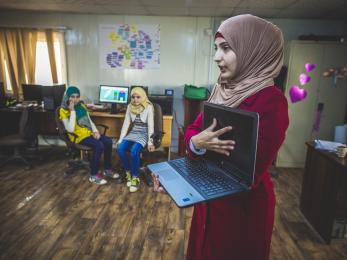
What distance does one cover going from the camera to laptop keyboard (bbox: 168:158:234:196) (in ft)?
→ 2.55

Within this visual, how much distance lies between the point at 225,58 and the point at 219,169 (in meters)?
0.38

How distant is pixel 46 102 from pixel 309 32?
172 inches

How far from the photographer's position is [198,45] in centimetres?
431

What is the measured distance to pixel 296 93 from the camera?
370 centimetres

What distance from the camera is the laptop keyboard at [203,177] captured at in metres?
0.78

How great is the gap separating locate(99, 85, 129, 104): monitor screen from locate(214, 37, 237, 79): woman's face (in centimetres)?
328

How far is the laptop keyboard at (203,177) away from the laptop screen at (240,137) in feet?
0.14

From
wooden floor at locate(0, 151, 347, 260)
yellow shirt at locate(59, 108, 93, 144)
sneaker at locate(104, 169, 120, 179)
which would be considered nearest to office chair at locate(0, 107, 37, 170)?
wooden floor at locate(0, 151, 347, 260)

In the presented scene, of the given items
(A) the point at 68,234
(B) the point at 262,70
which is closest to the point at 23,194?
(A) the point at 68,234

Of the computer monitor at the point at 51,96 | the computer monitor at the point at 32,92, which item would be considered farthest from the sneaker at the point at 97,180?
the computer monitor at the point at 32,92

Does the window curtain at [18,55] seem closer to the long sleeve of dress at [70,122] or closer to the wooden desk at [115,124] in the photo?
the wooden desk at [115,124]

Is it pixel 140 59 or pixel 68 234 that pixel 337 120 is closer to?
pixel 140 59

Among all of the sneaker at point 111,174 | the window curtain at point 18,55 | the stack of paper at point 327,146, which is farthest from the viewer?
the window curtain at point 18,55

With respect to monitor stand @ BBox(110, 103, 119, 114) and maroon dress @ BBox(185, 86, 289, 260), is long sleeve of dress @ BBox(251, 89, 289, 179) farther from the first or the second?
monitor stand @ BBox(110, 103, 119, 114)
